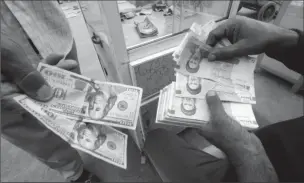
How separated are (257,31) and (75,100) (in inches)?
34.0

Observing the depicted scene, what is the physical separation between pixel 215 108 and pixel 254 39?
351 millimetres

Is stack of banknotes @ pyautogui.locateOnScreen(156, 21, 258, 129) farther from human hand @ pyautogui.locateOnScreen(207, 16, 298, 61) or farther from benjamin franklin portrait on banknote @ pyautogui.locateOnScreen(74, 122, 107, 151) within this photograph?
benjamin franklin portrait on banknote @ pyautogui.locateOnScreen(74, 122, 107, 151)

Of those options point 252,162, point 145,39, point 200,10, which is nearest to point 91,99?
point 145,39

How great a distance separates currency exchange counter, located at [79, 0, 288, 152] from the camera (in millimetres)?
543

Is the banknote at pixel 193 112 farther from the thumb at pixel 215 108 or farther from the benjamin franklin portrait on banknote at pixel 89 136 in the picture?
the benjamin franklin portrait on banknote at pixel 89 136

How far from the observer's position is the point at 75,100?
66cm

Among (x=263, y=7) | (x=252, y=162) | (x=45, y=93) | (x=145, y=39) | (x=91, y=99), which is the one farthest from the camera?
(x=263, y=7)

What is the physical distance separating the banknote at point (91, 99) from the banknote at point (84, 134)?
3cm

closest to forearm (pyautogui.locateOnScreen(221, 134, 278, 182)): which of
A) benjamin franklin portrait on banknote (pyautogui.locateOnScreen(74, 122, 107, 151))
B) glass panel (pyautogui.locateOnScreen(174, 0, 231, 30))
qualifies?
benjamin franklin portrait on banknote (pyautogui.locateOnScreen(74, 122, 107, 151))

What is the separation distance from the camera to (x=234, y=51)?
0.61m

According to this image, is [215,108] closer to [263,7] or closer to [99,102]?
[99,102]

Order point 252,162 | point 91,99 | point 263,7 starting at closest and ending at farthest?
point 252,162, point 91,99, point 263,7

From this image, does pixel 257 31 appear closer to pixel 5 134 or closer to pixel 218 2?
pixel 218 2

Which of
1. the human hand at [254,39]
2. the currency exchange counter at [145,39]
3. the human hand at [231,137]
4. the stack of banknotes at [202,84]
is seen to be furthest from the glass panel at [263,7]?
the human hand at [231,137]
